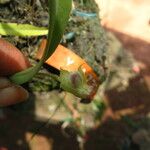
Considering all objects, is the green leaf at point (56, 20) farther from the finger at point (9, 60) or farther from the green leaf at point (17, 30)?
the green leaf at point (17, 30)

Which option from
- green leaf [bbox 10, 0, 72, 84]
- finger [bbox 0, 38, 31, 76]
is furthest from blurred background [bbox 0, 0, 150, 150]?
green leaf [bbox 10, 0, 72, 84]

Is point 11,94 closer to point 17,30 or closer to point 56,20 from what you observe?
point 17,30

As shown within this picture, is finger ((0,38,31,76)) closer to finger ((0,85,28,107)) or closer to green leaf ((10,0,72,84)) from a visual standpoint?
finger ((0,85,28,107))

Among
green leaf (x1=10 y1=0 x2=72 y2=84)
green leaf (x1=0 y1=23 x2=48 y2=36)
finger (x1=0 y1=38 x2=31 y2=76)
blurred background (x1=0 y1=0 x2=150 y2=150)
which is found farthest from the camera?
blurred background (x1=0 y1=0 x2=150 y2=150)

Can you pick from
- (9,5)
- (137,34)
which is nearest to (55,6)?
(9,5)

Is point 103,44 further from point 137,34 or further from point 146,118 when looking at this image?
point 137,34

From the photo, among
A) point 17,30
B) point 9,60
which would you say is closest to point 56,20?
point 9,60

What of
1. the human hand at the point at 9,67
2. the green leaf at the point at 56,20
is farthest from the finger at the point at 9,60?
the green leaf at the point at 56,20

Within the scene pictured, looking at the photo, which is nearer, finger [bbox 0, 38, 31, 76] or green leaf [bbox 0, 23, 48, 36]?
finger [bbox 0, 38, 31, 76]
